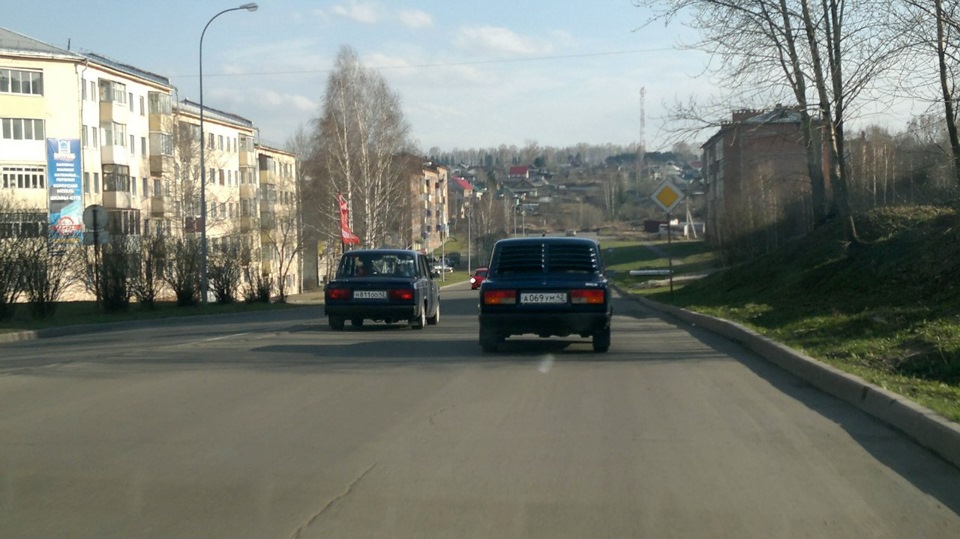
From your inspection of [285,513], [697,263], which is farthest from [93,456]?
[697,263]

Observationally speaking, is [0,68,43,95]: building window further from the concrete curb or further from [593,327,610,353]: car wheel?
the concrete curb

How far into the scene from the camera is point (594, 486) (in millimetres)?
6336

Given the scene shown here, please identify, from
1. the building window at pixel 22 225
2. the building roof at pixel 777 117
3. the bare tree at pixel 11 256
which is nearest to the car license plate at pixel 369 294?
the building roof at pixel 777 117

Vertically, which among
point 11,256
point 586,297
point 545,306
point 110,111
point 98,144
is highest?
point 110,111

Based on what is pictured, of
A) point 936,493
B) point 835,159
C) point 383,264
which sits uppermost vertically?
point 835,159

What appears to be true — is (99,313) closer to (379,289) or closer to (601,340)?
(379,289)

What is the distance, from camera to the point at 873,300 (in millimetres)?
16266

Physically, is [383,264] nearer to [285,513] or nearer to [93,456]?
[93,456]

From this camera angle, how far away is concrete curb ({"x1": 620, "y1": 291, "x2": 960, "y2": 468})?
7.18m

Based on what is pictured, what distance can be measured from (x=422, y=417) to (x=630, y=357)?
5.86 metres

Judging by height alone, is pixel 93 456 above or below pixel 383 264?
below

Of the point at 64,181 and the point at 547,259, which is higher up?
the point at 64,181

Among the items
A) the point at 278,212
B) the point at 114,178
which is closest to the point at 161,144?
the point at 114,178

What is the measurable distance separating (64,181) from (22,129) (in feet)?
12.0
